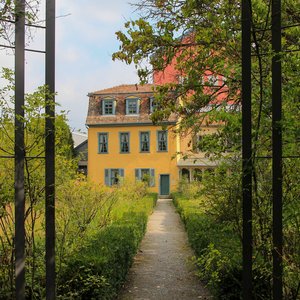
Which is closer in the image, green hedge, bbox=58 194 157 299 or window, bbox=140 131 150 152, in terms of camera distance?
green hedge, bbox=58 194 157 299

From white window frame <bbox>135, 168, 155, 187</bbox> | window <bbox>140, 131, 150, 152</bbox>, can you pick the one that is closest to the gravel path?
white window frame <bbox>135, 168, 155, 187</bbox>

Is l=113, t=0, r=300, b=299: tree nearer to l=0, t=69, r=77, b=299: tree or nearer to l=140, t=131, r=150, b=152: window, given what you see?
l=0, t=69, r=77, b=299: tree

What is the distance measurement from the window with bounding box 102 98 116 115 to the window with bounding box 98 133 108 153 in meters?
1.76

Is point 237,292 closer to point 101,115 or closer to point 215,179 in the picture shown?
point 215,179

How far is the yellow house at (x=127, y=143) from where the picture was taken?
29.9m

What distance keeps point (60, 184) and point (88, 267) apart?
4.10 ft

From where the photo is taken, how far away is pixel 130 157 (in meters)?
30.7

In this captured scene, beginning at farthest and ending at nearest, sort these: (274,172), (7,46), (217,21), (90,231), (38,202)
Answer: (90,231) < (217,21) < (38,202) < (7,46) < (274,172)

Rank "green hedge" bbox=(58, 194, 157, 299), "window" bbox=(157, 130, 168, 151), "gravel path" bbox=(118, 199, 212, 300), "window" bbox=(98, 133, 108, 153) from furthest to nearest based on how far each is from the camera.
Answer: "window" bbox=(98, 133, 108, 153) → "window" bbox=(157, 130, 168, 151) → "gravel path" bbox=(118, 199, 212, 300) → "green hedge" bbox=(58, 194, 157, 299)

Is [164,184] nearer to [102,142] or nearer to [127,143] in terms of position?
[127,143]

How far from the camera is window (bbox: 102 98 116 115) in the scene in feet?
102

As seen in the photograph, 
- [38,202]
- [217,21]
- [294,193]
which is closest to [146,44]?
[217,21]

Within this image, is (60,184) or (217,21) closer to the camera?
(60,184)

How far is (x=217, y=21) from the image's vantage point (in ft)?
14.1
